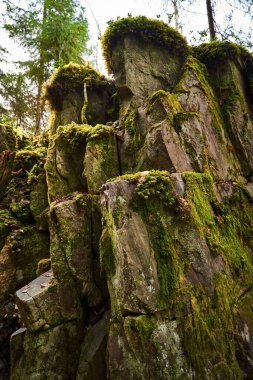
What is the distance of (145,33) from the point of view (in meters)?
7.59

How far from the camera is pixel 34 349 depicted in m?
4.82

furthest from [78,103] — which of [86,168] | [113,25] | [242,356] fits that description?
[242,356]

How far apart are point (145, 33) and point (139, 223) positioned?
242 inches

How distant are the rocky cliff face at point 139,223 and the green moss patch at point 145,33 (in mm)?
38

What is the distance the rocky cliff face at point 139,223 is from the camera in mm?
3893

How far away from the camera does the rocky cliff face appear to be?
389 centimetres

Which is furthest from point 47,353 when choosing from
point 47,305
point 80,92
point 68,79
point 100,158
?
point 68,79

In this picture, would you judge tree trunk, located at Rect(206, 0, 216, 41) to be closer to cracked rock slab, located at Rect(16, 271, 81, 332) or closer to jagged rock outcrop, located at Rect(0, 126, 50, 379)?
jagged rock outcrop, located at Rect(0, 126, 50, 379)

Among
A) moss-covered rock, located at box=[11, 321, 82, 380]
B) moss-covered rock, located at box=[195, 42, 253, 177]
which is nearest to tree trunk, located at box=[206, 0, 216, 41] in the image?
moss-covered rock, located at box=[195, 42, 253, 177]

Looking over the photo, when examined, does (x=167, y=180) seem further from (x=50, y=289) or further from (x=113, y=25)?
(x=113, y=25)

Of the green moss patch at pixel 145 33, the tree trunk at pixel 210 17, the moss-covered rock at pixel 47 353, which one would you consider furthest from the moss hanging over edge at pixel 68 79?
the moss-covered rock at pixel 47 353

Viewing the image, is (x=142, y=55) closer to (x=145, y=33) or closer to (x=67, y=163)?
(x=145, y=33)

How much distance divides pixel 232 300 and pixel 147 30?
292 inches

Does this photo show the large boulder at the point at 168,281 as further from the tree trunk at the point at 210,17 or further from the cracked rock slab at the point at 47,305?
the tree trunk at the point at 210,17
